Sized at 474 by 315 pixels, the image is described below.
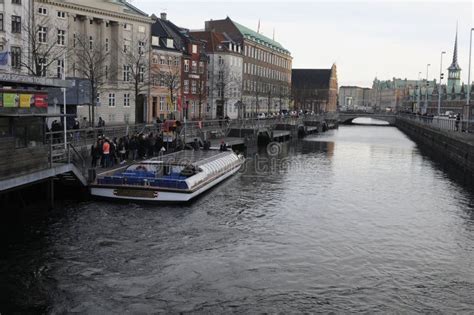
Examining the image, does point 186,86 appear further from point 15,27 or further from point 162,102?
point 15,27

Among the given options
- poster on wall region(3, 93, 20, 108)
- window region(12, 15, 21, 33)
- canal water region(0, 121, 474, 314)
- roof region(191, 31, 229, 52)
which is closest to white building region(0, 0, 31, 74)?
window region(12, 15, 21, 33)

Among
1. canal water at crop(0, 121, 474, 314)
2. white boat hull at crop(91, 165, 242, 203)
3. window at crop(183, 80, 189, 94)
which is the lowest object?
canal water at crop(0, 121, 474, 314)

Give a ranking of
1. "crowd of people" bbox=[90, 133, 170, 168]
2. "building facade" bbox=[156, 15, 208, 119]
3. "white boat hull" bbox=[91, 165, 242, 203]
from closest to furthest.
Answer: "white boat hull" bbox=[91, 165, 242, 203], "crowd of people" bbox=[90, 133, 170, 168], "building facade" bbox=[156, 15, 208, 119]

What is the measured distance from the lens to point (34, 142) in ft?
75.9

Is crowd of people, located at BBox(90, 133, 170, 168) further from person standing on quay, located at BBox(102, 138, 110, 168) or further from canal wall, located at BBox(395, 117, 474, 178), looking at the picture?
canal wall, located at BBox(395, 117, 474, 178)

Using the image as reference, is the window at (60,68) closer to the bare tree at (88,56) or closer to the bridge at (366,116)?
the bare tree at (88,56)

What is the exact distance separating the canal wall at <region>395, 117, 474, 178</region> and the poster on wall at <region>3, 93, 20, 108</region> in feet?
111

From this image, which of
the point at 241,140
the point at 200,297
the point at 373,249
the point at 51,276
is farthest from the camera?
the point at 241,140

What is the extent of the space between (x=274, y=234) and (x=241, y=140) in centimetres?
3477

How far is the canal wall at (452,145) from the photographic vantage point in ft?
149

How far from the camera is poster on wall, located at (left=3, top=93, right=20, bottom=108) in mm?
21078

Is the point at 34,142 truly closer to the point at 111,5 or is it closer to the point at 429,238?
the point at 429,238

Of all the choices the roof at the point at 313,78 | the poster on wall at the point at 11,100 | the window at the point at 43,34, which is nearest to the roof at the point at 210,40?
the window at the point at 43,34

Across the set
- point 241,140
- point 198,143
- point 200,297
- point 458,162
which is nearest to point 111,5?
point 241,140
